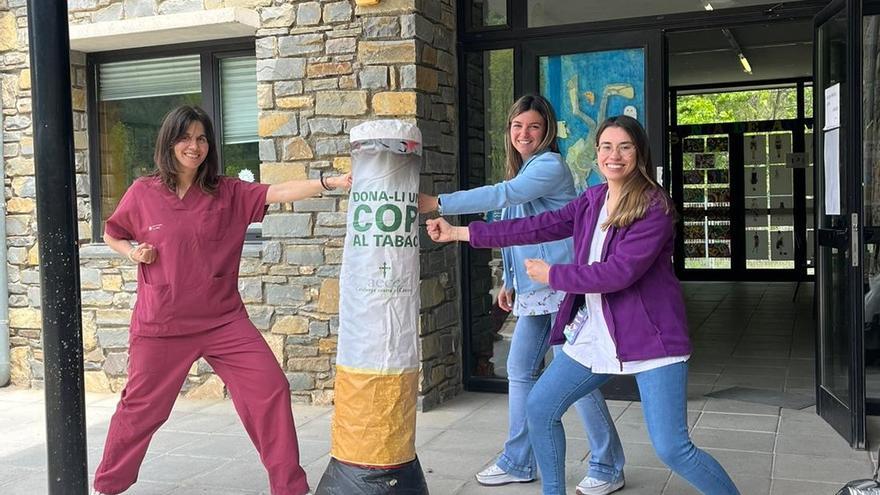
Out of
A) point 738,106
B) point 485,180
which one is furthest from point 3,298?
point 738,106

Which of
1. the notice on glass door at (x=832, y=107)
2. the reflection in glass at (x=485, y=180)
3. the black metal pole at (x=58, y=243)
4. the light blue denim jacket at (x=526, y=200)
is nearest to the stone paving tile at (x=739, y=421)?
the reflection in glass at (x=485, y=180)

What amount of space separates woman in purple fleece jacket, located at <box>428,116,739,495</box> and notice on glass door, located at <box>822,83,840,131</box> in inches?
81.9

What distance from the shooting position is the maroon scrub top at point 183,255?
155 inches

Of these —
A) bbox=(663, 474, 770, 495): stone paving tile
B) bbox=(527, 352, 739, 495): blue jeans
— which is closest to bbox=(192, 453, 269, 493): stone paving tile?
bbox=(527, 352, 739, 495): blue jeans

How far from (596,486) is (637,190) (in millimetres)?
1491

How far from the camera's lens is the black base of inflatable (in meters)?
3.46

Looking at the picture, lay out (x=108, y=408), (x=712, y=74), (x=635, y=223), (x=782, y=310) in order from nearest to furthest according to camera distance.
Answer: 1. (x=635, y=223)
2. (x=108, y=408)
3. (x=782, y=310)
4. (x=712, y=74)

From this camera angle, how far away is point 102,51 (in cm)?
690

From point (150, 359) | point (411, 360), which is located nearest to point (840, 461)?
point (411, 360)

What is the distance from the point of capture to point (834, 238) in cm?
513

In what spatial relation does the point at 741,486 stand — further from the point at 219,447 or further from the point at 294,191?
the point at 219,447

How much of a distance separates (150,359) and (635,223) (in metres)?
2.15

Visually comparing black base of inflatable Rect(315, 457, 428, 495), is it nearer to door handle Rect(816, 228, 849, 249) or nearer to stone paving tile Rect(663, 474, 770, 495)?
stone paving tile Rect(663, 474, 770, 495)

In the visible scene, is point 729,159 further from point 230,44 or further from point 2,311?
point 2,311
